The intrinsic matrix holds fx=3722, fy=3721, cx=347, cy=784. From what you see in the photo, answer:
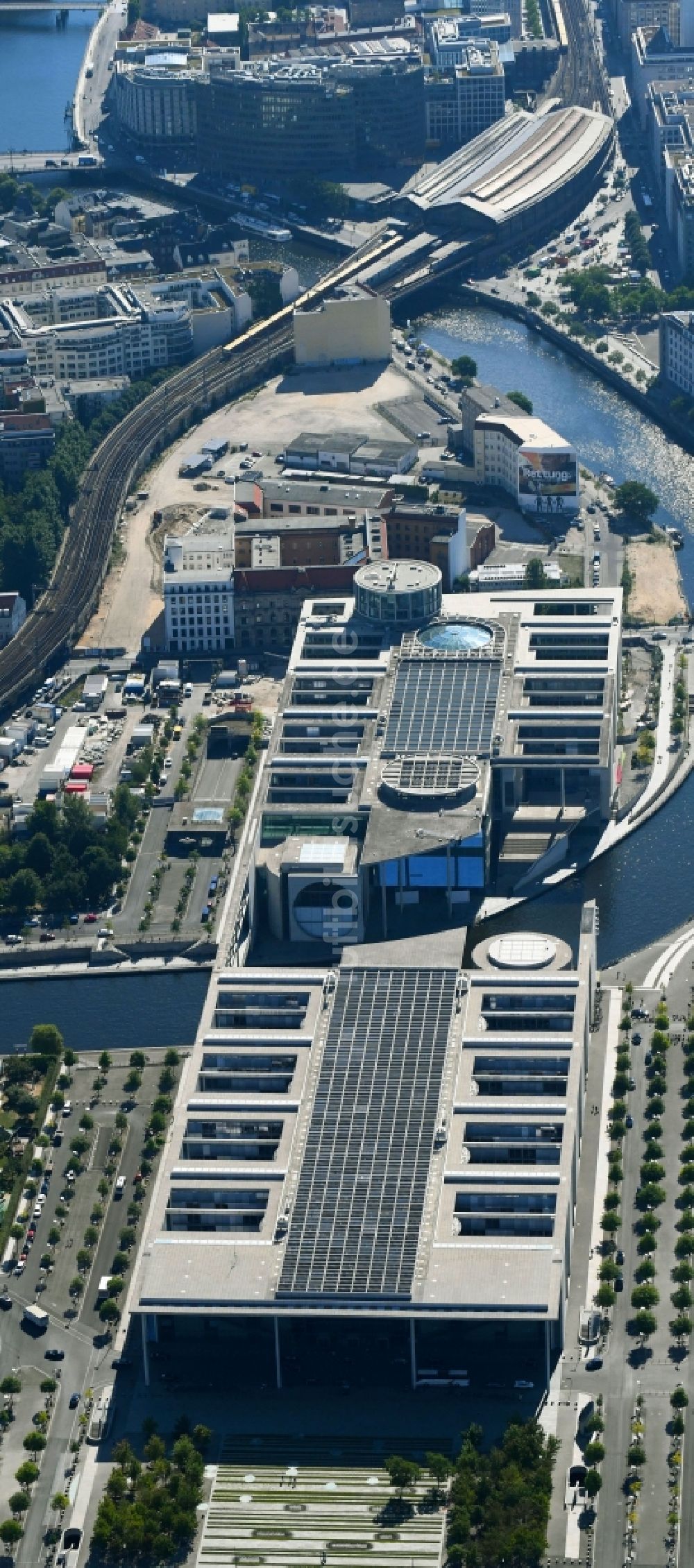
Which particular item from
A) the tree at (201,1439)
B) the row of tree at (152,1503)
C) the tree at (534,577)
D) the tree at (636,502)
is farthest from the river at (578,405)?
the row of tree at (152,1503)

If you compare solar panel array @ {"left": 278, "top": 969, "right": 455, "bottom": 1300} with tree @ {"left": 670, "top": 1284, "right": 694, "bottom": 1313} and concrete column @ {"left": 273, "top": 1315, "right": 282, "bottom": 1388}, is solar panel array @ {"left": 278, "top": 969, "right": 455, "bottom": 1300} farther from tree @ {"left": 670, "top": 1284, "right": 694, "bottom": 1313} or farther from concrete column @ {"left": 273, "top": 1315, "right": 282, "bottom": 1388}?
tree @ {"left": 670, "top": 1284, "right": 694, "bottom": 1313}

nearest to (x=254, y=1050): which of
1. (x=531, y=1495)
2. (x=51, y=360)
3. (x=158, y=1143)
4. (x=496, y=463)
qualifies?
(x=158, y=1143)

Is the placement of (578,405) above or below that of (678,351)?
below

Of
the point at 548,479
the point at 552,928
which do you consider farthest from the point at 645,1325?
the point at 548,479

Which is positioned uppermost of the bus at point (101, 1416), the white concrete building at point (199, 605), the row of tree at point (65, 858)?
the white concrete building at point (199, 605)

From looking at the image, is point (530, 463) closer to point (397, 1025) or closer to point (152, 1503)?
point (397, 1025)

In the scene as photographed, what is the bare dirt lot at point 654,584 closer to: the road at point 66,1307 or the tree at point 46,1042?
the tree at point 46,1042
